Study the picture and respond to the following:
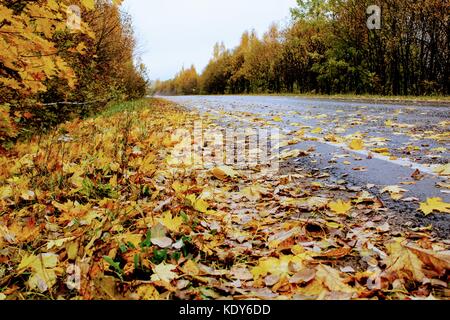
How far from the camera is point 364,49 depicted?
2088 centimetres

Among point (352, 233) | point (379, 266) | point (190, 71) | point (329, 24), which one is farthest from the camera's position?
point (190, 71)

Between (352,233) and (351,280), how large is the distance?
53 cm

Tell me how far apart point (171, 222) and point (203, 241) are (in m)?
0.28

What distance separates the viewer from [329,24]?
23562 millimetres

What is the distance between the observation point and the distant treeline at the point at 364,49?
1553 centimetres

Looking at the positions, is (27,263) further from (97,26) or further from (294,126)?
(97,26)

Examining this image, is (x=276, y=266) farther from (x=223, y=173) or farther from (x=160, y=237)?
(x=223, y=173)

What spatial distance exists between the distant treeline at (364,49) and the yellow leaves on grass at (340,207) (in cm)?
1495

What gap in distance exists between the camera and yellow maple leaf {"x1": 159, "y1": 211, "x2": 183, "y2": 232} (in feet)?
7.59

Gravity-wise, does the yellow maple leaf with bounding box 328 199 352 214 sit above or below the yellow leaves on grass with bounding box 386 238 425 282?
above

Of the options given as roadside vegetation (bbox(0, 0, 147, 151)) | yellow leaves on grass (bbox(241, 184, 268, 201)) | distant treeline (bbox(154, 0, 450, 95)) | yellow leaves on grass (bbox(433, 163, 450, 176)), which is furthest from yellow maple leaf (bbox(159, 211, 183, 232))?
distant treeline (bbox(154, 0, 450, 95))

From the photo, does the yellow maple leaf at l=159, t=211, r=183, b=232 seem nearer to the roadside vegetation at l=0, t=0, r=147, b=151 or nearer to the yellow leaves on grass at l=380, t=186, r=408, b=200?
the yellow leaves on grass at l=380, t=186, r=408, b=200
